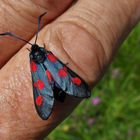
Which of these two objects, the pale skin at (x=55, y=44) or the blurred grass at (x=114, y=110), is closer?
the pale skin at (x=55, y=44)

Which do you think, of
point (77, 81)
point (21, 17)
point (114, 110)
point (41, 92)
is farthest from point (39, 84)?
point (114, 110)

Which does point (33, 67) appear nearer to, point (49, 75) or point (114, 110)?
point (49, 75)

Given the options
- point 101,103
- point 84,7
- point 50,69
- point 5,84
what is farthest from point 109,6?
point 101,103

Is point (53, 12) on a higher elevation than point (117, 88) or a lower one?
higher

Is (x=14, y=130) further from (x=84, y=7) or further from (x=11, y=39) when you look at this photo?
(x=84, y=7)

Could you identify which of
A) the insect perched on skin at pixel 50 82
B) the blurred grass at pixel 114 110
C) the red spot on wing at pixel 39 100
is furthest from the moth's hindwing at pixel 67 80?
the blurred grass at pixel 114 110

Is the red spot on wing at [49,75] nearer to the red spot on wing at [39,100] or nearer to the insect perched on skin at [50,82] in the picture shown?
the insect perched on skin at [50,82]
